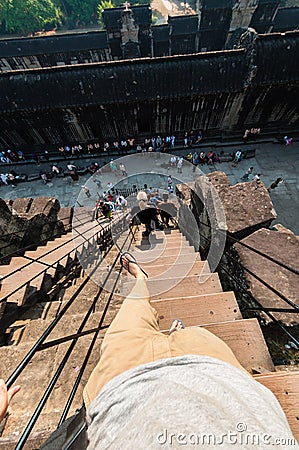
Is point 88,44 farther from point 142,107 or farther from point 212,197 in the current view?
point 212,197

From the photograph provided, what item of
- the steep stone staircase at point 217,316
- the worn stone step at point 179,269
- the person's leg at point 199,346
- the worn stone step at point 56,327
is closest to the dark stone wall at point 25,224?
the worn stone step at point 56,327

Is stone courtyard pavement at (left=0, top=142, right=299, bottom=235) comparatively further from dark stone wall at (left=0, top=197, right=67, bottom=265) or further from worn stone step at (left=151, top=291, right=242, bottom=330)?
worn stone step at (left=151, top=291, right=242, bottom=330)

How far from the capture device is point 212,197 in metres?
4.62

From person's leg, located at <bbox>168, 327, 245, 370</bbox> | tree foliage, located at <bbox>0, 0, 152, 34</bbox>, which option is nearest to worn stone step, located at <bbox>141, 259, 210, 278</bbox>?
person's leg, located at <bbox>168, 327, 245, 370</bbox>

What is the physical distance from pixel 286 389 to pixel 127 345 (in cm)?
124

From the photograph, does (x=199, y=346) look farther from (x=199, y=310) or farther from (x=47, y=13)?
(x=47, y=13)

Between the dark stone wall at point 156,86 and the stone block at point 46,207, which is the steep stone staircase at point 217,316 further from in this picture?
the dark stone wall at point 156,86

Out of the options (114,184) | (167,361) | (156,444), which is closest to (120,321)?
(167,361)

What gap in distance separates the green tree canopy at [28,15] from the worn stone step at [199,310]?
4429 cm

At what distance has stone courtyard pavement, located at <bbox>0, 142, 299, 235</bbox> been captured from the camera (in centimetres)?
1276

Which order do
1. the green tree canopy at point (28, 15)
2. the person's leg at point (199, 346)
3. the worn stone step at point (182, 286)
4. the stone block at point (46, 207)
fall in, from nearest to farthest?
1. the person's leg at point (199, 346)
2. the worn stone step at point (182, 286)
3. the stone block at point (46, 207)
4. the green tree canopy at point (28, 15)

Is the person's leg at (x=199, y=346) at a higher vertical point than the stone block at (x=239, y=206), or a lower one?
higher

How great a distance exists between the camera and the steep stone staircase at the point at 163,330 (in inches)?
72.4

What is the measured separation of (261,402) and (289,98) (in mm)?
16181
